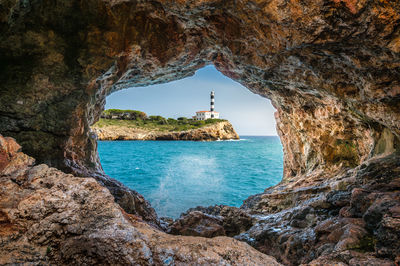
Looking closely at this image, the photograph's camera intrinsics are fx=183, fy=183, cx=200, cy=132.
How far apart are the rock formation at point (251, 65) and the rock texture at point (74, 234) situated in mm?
105

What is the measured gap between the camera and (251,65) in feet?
24.2

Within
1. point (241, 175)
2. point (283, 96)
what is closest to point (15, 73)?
point (283, 96)

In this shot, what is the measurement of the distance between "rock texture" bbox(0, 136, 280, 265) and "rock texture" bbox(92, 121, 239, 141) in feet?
271

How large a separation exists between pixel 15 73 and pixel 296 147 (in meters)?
14.6

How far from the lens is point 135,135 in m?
84.9

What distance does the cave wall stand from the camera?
408 centimetres

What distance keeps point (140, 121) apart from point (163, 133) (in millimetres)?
16047

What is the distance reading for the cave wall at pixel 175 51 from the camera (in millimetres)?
4082

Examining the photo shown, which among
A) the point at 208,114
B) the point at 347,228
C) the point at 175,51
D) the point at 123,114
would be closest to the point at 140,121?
the point at 123,114

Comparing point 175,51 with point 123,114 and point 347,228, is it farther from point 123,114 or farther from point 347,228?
point 123,114

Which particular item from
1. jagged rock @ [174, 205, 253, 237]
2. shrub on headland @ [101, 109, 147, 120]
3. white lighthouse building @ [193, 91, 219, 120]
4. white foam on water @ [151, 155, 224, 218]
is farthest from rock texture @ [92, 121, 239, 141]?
jagged rock @ [174, 205, 253, 237]

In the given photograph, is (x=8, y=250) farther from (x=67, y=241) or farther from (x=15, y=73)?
(x=15, y=73)

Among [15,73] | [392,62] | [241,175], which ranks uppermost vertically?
[392,62]

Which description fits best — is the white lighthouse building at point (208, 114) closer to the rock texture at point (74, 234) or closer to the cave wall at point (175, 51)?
the cave wall at point (175, 51)
